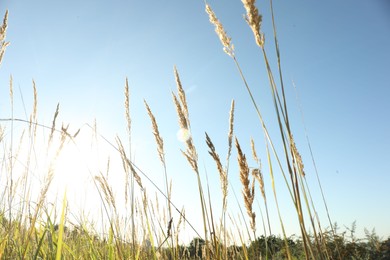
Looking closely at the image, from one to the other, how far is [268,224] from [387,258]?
327 centimetres

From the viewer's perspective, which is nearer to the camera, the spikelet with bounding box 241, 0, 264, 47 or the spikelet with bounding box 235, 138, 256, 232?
the spikelet with bounding box 241, 0, 264, 47

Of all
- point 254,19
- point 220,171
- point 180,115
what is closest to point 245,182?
point 220,171

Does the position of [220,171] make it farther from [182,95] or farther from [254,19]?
[254,19]

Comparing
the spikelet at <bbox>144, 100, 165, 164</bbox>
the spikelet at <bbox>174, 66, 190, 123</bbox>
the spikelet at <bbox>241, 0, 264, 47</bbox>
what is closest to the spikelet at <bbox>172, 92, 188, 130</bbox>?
the spikelet at <bbox>174, 66, 190, 123</bbox>

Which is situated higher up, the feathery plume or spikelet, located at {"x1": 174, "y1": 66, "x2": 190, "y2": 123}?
spikelet, located at {"x1": 174, "y1": 66, "x2": 190, "y2": 123}

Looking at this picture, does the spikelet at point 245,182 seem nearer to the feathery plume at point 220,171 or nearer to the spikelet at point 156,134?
the feathery plume at point 220,171

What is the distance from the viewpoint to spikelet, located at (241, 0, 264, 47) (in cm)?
112

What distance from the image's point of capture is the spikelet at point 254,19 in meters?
1.12

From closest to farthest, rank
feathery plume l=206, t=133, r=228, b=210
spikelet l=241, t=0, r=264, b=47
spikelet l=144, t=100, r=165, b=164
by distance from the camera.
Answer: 1. spikelet l=241, t=0, r=264, b=47
2. feathery plume l=206, t=133, r=228, b=210
3. spikelet l=144, t=100, r=165, b=164

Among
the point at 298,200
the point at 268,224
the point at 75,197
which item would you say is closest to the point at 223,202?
the point at 268,224

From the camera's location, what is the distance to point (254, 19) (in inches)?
44.1

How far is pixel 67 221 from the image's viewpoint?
9.25 ft

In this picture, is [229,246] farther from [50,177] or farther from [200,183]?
[50,177]

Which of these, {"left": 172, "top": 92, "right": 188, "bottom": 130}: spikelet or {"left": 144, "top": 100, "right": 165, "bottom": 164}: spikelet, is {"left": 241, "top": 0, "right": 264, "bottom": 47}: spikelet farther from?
{"left": 144, "top": 100, "right": 165, "bottom": 164}: spikelet
